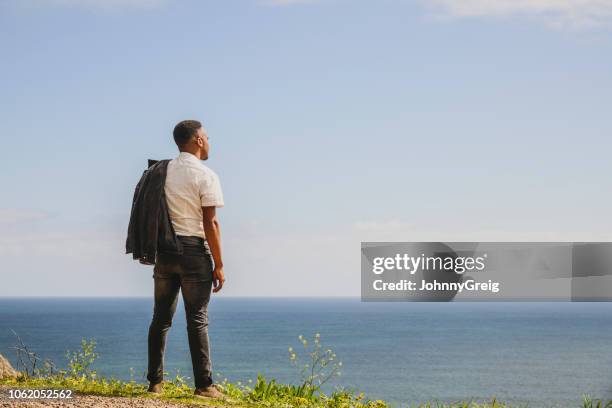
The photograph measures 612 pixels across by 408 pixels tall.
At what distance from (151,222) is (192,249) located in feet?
1.41

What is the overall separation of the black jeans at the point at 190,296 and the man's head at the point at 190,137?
82 centimetres

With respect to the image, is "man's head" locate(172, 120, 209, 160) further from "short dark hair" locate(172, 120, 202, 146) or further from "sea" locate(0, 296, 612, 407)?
"sea" locate(0, 296, 612, 407)

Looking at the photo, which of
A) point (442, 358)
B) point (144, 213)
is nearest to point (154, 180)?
point (144, 213)

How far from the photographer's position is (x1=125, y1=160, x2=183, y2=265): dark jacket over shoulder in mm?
7117

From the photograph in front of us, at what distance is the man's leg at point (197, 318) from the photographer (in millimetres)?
7168

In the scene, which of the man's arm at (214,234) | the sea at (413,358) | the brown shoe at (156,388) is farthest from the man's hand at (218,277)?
the sea at (413,358)

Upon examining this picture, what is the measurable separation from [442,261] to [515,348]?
108403 millimetres

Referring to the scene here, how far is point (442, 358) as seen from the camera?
11375 centimetres

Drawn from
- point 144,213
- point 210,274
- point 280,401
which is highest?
point 144,213

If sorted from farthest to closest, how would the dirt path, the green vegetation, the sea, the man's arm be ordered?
the sea → the green vegetation → the man's arm → the dirt path

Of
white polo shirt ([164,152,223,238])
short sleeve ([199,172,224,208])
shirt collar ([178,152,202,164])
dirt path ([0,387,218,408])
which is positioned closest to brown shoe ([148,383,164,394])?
dirt path ([0,387,218,408])

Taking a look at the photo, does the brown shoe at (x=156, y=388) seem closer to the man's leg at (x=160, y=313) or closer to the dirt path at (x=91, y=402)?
the man's leg at (x=160, y=313)

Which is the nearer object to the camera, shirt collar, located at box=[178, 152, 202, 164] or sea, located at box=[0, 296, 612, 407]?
shirt collar, located at box=[178, 152, 202, 164]

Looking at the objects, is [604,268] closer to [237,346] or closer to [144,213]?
[144,213]
